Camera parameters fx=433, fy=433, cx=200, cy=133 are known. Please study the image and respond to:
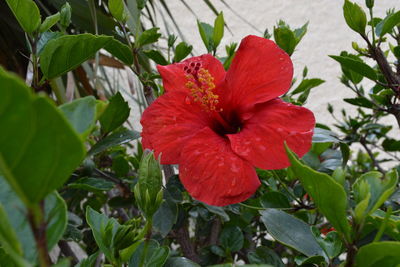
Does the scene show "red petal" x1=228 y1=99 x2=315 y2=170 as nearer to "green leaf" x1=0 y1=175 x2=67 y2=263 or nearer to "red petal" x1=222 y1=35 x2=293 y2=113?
"red petal" x1=222 y1=35 x2=293 y2=113

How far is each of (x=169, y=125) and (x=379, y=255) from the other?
14.6 inches

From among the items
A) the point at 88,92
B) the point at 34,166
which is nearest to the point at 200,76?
the point at 34,166

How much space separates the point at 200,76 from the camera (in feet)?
2.24

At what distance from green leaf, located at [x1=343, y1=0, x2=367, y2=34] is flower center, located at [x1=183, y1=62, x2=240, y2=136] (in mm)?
261

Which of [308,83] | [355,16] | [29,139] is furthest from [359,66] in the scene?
[29,139]

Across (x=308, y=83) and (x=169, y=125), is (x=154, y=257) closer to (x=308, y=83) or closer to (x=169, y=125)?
(x=169, y=125)

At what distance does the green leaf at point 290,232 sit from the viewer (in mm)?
472

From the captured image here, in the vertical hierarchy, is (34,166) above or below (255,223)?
above

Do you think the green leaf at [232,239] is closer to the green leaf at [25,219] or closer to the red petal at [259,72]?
the red petal at [259,72]

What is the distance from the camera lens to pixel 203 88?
67cm

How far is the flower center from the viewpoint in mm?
678

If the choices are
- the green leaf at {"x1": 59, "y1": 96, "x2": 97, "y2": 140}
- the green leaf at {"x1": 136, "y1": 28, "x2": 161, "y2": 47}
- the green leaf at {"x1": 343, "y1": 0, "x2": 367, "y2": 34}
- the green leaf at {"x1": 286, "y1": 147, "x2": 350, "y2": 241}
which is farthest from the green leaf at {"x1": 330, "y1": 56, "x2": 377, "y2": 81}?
the green leaf at {"x1": 59, "y1": 96, "x2": 97, "y2": 140}

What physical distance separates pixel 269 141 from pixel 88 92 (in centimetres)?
127

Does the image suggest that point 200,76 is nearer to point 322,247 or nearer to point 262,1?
point 322,247
